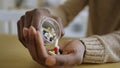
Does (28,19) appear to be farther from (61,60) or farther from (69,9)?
(69,9)

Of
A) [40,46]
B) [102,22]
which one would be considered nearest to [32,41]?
[40,46]

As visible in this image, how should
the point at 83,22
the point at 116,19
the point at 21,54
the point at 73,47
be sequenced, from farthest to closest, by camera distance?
the point at 83,22, the point at 116,19, the point at 21,54, the point at 73,47

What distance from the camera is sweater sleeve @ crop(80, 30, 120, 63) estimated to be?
63 centimetres

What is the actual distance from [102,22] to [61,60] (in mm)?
564

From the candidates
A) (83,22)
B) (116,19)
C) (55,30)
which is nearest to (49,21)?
(55,30)

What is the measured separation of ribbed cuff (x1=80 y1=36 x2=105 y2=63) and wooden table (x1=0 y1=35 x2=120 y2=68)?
0.01 meters

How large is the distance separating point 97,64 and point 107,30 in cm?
41

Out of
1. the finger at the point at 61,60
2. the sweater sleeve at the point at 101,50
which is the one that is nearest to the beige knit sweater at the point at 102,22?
the sweater sleeve at the point at 101,50

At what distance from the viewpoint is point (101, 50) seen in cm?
63

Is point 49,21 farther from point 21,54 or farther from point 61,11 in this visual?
point 61,11

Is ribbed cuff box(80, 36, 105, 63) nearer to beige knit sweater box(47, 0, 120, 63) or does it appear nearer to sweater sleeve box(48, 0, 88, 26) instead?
beige knit sweater box(47, 0, 120, 63)

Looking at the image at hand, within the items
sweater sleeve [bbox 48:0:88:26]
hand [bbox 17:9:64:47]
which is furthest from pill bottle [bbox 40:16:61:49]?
sweater sleeve [bbox 48:0:88:26]

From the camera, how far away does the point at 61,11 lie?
1.05 metres

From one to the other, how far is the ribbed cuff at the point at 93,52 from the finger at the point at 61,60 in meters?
0.09
